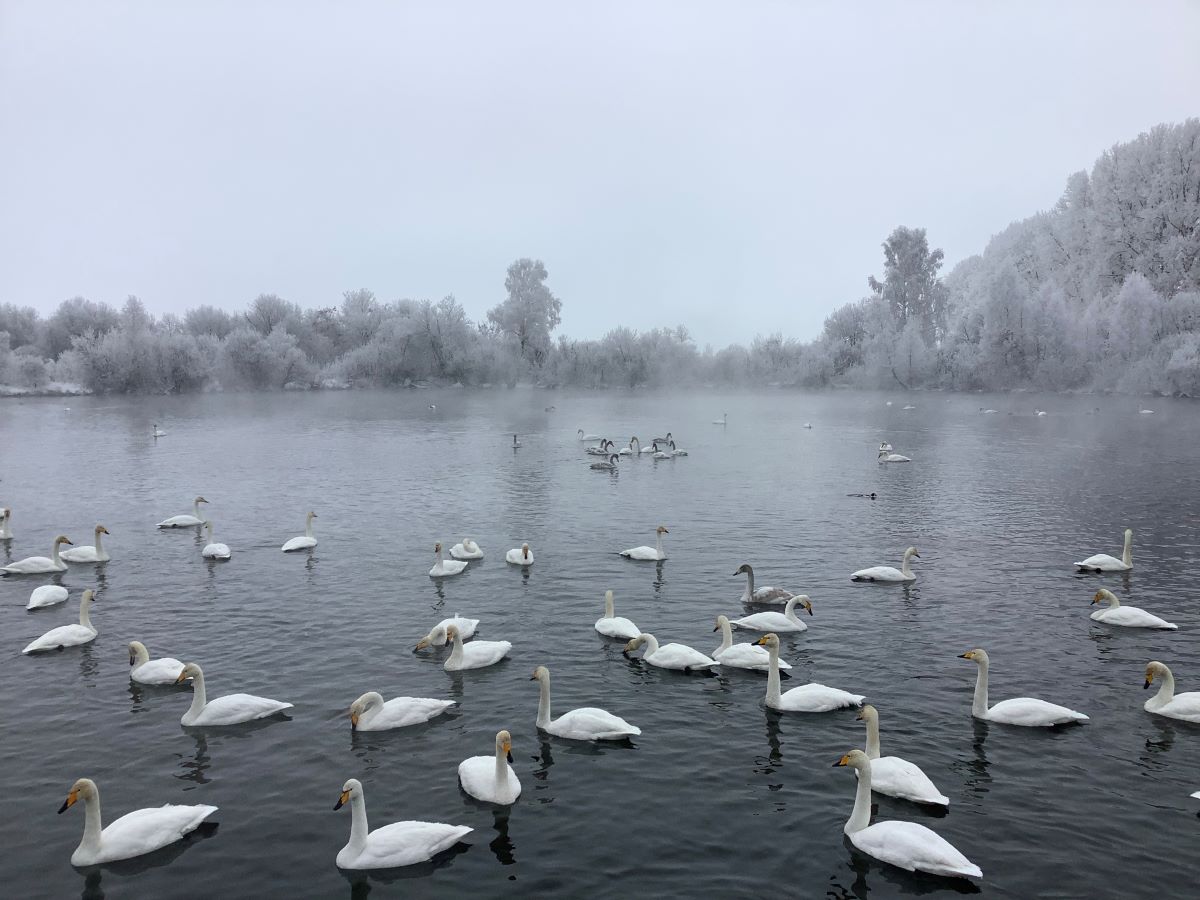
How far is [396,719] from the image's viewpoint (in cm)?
1295

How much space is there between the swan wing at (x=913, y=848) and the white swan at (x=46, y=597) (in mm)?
18332

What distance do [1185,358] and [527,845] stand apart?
310 ft

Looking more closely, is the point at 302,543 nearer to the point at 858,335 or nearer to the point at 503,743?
the point at 503,743

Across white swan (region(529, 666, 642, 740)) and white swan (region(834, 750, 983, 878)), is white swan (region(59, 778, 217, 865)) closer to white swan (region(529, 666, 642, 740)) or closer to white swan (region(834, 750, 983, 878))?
white swan (region(529, 666, 642, 740))

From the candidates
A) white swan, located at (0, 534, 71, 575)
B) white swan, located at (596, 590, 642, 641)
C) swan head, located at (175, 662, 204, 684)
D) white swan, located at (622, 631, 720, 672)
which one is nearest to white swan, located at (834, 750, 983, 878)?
white swan, located at (622, 631, 720, 672)

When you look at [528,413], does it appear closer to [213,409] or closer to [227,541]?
[213,409]

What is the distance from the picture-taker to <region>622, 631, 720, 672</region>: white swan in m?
15.1

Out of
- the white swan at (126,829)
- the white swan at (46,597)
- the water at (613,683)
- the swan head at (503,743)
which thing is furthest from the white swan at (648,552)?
the white swan at (126,829)

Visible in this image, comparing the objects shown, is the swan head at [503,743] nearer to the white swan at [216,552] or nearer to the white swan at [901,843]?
the white swan at [901,843]

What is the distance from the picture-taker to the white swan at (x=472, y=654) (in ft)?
50.3

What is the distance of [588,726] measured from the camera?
1259cm

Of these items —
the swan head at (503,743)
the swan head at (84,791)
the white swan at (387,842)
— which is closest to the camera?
the white swan at (387,842)

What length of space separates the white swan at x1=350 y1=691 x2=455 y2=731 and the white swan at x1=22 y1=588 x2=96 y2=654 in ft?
24.6

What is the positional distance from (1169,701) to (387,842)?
1185 centimetres
